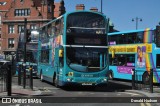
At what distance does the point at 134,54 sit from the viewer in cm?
3109

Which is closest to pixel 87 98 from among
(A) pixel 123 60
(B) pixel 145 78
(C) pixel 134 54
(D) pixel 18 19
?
(B) pixel 145 78

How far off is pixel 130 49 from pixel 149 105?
16473mm

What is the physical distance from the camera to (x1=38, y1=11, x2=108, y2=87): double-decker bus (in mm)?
22984

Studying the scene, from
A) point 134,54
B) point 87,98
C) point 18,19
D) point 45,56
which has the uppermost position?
point 18,19

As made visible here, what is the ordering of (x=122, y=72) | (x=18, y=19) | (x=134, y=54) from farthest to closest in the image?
(x=18, y=19), (x=122, y=72), (x=134, y=54)

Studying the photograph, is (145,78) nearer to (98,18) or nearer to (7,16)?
(98,18)

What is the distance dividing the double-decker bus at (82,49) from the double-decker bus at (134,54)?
341 centimetres

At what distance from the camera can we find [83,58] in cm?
2320

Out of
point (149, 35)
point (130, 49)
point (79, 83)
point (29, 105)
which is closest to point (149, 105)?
point (29, 105)

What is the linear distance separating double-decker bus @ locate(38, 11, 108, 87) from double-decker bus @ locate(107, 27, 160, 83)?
3.41m

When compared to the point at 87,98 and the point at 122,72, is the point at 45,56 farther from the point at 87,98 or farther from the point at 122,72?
the point at 87,98

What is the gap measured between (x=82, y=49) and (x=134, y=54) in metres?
8.80

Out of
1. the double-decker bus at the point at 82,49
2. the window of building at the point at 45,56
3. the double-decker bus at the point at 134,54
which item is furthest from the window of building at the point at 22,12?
the double-decker bus at the point at 82,49

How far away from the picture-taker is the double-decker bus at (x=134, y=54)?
28375 mm
